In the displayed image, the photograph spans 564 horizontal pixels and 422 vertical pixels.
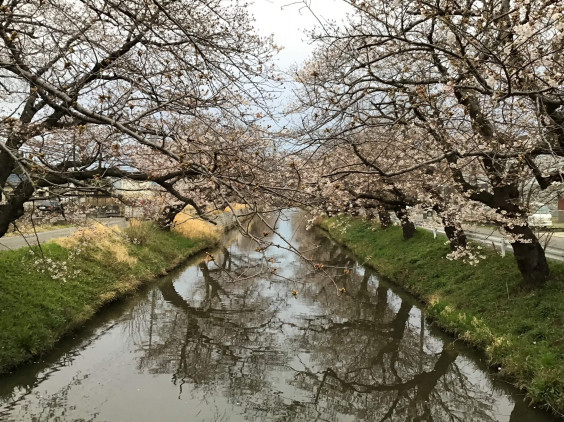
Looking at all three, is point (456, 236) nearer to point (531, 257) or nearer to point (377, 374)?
point (531, 257)

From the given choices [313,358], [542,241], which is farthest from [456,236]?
[313,358]

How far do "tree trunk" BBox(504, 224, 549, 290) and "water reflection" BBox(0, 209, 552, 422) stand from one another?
2.14 meters

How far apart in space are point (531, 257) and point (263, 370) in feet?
18.9

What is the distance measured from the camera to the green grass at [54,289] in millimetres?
8094

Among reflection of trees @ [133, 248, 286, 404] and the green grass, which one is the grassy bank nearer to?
reflection of trees @ [133, 248, 286, 404]

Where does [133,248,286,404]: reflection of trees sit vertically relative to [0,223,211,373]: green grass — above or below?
below

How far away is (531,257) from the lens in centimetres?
904

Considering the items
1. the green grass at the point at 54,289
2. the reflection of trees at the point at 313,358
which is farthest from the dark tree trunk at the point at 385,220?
the green grass at the point at 54,289

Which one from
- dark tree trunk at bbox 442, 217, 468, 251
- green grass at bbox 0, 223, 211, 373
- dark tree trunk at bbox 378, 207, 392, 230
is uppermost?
green grass at bbox 0, 223, 211, 373

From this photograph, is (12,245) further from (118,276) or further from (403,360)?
(403,360)

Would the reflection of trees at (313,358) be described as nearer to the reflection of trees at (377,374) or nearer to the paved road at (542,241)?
the reflection of trees at (377,374)

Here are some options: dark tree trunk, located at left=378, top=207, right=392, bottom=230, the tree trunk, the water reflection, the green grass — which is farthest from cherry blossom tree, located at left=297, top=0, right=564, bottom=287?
dark tree trunk, located at left=378, top=207, right=392, bottom=230

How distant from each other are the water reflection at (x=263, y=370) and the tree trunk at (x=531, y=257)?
214cm

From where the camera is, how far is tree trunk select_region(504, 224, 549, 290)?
895cm
